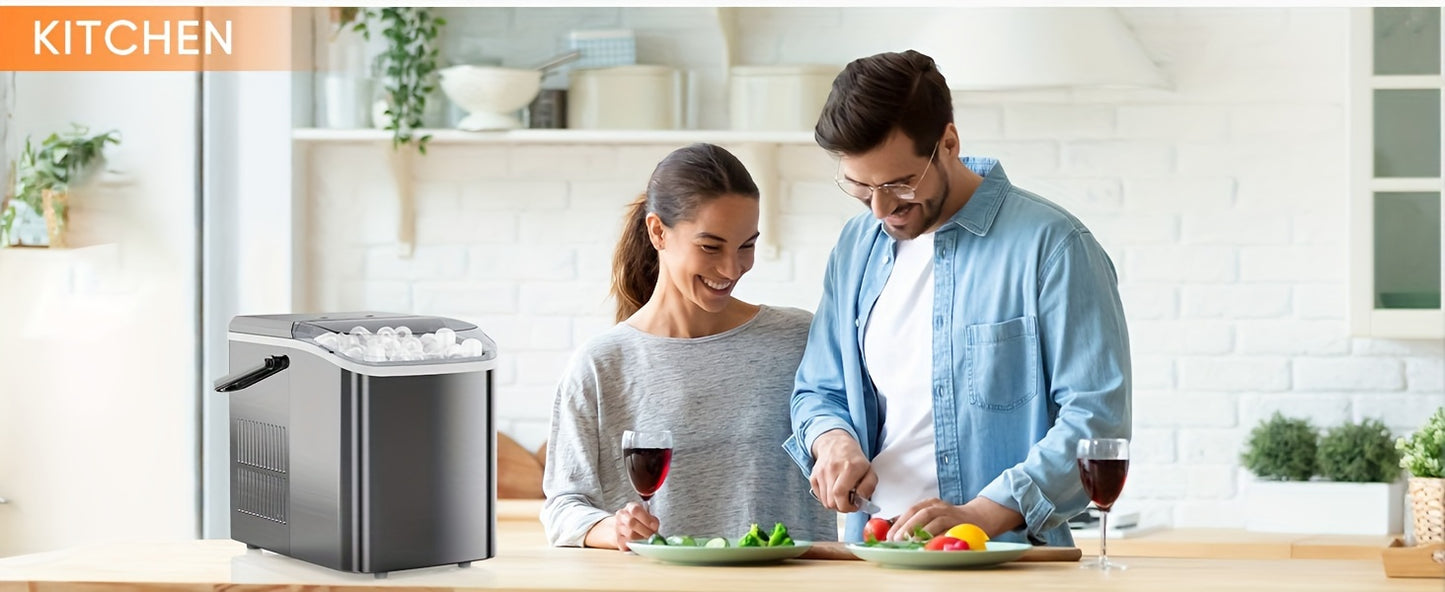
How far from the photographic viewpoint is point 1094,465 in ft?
5.61

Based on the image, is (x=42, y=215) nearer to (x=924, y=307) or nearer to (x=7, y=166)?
(x=7, y=166)

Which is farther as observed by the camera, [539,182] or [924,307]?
[539,182]

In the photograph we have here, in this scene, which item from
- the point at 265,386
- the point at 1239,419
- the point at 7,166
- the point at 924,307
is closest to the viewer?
the point at 265,386

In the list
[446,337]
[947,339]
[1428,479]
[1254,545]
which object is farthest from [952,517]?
[1254,545]

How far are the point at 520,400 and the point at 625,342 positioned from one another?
5.84ft

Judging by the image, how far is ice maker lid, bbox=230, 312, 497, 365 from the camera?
176 centimetres

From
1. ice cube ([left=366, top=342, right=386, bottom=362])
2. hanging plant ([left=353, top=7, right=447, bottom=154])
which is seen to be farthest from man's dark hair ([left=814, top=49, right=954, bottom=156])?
hanging plant ([left=353, top=7, right=447, bottom=154])

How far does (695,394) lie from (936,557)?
1.90 feet

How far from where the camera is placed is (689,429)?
2180 millimetres

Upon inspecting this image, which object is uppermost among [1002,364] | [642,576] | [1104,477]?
[1002,364]

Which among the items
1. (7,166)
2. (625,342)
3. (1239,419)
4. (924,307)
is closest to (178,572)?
(625,342)

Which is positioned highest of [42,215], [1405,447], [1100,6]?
→ [1100,6]

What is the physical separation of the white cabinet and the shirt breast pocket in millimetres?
1801

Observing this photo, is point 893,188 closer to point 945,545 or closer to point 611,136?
point 945,545
